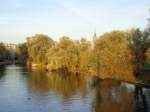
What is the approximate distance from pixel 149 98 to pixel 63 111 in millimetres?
12091

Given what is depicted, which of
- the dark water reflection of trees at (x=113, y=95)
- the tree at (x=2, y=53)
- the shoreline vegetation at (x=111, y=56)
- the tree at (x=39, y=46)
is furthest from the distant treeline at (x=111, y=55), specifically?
the tree at (x=2, y=53)

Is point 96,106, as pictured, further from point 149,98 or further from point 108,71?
point 108,71

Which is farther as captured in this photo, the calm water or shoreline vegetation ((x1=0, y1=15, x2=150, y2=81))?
shoreline vegetation ((x1=0, y1=15, x2=150, y2=81))

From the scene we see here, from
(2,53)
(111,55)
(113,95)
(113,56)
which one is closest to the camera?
(113,95)

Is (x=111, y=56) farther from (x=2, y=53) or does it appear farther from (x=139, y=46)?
(x=2, y=53)

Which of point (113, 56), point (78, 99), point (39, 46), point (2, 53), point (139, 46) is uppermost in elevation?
point (39, 46)

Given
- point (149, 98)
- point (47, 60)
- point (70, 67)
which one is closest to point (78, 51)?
point (70, 67)

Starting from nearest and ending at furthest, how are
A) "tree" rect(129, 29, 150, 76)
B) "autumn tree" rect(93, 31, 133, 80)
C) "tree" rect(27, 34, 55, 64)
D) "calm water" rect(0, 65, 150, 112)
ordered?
"calm water" rect(0, 65, 150, 112), "autumn tree" rect(93, 31, 133, 80), "tree" rect(129, 29, 150, 76), "tree" rect(27, 34, 55, 64)

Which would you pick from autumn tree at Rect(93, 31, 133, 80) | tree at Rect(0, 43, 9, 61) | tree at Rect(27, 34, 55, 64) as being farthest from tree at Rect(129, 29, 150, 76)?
tree at Rect(0, 43, 9, 61)

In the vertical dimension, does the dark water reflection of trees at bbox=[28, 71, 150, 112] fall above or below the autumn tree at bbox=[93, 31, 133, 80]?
below

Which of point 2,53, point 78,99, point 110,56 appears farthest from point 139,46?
point 2,53

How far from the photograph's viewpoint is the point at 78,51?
259ft

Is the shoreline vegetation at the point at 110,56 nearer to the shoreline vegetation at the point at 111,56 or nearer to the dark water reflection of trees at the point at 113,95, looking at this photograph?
the shoreline vegetation at the point at 111,56

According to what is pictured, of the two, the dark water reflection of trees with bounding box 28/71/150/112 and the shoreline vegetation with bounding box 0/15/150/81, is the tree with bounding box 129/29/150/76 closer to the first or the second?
the shoreline vegetation with bounding box 0/15/150/81
